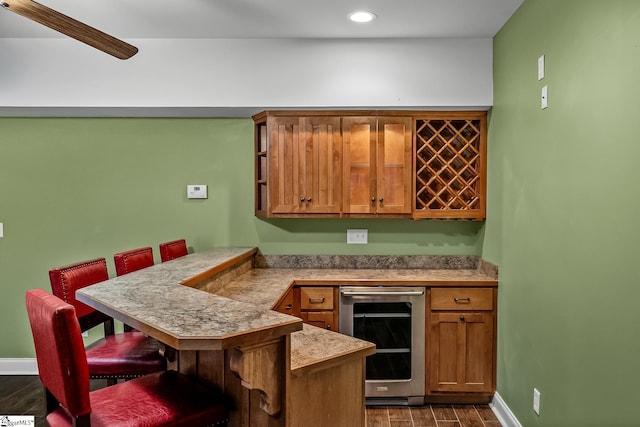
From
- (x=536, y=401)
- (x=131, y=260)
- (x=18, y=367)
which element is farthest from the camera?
(x=18, y=367)

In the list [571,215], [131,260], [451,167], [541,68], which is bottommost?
[131,260]

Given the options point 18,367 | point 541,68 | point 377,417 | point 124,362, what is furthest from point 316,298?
point 18,367

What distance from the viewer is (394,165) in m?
3.37

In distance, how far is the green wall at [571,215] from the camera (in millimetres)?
1616

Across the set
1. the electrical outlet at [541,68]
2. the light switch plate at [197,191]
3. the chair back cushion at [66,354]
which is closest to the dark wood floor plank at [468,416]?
the electrical outlet at [541,68]

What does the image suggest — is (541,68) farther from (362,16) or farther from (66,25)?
(66,25)

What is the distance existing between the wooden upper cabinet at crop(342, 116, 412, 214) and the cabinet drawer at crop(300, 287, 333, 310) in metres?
0.74

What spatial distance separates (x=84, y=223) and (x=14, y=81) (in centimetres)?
118

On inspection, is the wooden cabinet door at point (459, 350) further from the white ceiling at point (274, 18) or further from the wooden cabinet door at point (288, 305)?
the white ceiling at point (274, 18)

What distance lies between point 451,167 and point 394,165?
0.45 meters

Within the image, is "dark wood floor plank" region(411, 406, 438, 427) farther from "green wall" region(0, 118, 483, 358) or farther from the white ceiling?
the white ceiling

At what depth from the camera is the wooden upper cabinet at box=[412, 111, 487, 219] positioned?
338 centimetres

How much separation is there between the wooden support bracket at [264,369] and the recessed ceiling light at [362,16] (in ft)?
7.36

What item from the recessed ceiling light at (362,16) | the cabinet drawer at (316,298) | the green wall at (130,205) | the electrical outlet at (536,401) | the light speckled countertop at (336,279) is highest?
the recessed ceiling light at (362,16)
